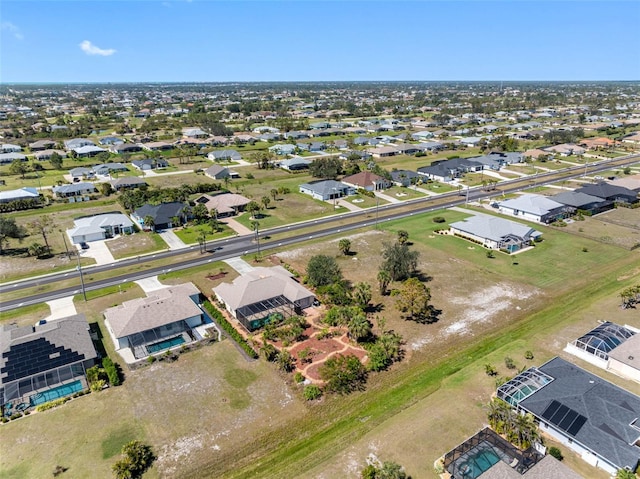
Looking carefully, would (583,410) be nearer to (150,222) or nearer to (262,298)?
(262,298)

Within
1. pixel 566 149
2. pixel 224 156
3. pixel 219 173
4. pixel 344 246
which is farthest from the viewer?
pixel 566 149

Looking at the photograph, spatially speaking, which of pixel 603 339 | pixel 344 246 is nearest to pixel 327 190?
pixel 344 246

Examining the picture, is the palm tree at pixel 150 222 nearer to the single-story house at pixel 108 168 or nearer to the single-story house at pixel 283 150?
the single-story house at pixel 108 168

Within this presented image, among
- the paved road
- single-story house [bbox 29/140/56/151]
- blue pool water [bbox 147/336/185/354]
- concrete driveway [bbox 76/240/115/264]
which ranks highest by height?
single-story house [bbox 29/140/56/151]

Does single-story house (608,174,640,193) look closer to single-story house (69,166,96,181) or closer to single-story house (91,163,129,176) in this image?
single-story house (91,163,129,176)

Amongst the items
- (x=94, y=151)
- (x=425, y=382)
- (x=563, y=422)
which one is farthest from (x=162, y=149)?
(x=563, y=422)

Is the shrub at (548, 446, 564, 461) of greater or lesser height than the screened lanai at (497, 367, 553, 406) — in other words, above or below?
below

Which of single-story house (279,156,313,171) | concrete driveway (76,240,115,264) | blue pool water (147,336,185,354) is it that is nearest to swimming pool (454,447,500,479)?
blue pool water (147,336,185,354)
